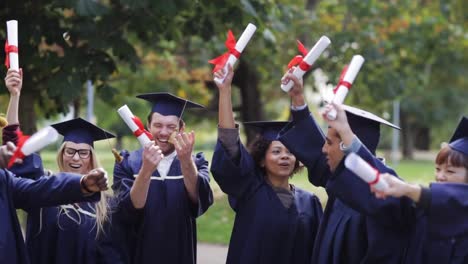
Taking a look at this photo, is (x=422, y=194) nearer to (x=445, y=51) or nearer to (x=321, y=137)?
(x=321, y=137)

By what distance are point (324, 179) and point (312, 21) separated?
1072 cm

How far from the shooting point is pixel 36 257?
540 cm

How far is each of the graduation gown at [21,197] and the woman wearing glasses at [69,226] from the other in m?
0.65

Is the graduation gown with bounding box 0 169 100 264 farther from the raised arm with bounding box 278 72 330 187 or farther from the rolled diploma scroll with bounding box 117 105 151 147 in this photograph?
the raised arm with bounding box 278 72 330 187

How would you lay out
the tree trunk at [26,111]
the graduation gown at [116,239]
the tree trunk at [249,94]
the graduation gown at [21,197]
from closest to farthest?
the graduation gown at [21,197] < the graduation gown at [116,239] < the tree trunk at [26,111] < the tree trunk at [249,94]

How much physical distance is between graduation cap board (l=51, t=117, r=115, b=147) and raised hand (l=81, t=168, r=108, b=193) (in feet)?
4.15

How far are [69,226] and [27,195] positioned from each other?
837 millimetres

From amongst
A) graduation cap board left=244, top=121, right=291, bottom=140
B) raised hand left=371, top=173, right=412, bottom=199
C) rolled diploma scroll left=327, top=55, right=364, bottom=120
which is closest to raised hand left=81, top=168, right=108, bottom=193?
rolled diploma scroll left=327, top=55, right=364, bottom=120

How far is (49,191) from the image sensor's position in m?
4.50

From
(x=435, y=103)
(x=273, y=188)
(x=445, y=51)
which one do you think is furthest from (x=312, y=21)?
(x=435, y=103)

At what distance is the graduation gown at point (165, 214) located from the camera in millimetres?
5621

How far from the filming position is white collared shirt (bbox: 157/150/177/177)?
5.73 metres

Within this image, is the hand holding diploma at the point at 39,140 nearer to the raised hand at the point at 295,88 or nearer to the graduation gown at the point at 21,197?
the graduation gown at the point at 21,197

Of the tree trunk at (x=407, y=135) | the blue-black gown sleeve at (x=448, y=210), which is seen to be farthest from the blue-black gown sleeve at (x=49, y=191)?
the tree trunk at (x=407, y=135)
